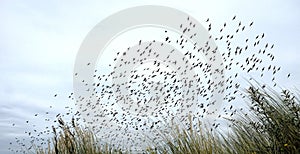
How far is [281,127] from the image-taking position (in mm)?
4238

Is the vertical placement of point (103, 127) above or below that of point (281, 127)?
above

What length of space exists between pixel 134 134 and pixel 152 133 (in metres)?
0.72

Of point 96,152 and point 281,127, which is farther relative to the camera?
point 96,152

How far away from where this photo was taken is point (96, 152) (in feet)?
19.9

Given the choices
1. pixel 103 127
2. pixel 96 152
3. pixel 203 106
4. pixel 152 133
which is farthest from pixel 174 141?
pixel 103 127

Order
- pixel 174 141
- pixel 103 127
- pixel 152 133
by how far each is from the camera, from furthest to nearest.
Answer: pixel 103 127 < pixel 152 133 < pixel 174 141

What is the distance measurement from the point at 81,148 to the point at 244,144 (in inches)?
115

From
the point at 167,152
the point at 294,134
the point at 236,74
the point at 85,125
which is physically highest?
the point at 85,125

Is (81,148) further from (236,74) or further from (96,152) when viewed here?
(236,74)

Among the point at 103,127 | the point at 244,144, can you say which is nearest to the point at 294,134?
the point at 244,144

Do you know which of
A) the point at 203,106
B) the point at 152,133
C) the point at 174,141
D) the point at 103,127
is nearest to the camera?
the point at 174,141

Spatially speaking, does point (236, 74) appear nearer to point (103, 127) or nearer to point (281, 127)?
point (281, 127)

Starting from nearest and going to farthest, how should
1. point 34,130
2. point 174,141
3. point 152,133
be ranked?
point 174,141
point 152,133
point 34,130

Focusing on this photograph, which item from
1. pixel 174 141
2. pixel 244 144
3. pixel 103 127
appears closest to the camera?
pixel 244 144
